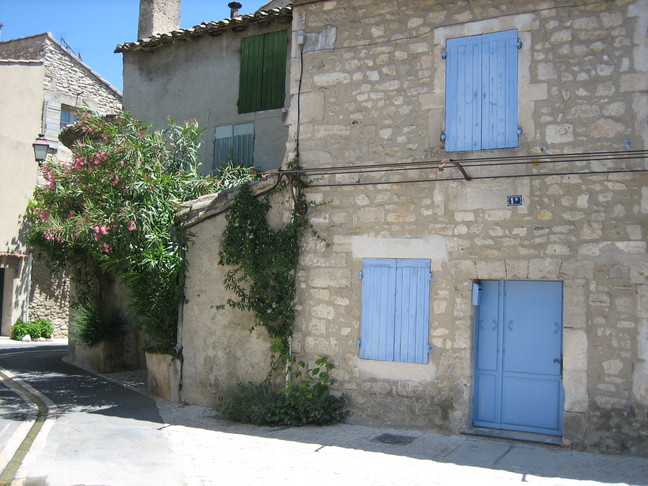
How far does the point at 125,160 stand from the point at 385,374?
4956mm

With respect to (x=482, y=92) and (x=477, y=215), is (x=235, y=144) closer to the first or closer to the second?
(x=482, y=92)

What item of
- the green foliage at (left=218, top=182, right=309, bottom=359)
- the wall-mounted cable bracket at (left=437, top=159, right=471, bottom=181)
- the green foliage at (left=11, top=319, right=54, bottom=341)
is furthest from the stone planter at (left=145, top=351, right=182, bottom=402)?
the green foliage at (left=11, top=319, right=54, bottom=341)

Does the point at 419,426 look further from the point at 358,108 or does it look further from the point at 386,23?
the point at 386,23

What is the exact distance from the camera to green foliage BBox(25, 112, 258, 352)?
354 inches

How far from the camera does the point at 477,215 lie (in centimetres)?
721

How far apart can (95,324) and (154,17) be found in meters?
7.34

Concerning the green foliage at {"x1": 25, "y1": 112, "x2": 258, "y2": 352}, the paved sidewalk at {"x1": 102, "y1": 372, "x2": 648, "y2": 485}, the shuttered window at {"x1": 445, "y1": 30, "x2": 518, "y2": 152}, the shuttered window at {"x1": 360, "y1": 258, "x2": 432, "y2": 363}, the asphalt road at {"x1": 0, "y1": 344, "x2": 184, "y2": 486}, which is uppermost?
→ the shuttered window at {"x1": 445, "y1": 30, "x2": 518, "y2": 152}

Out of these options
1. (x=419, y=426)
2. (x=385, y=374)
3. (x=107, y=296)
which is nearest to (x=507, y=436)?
(x=419, y=426)

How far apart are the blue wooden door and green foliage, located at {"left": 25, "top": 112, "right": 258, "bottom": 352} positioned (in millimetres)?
4354

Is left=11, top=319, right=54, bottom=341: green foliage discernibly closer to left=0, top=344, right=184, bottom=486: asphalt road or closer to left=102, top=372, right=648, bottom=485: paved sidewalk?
left=0, top=344, right=184, bottom=486: asphalt road

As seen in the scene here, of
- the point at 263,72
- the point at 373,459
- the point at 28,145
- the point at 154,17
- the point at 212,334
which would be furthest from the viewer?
the point at 28,145

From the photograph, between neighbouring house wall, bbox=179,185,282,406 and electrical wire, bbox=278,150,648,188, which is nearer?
electrical wire, bbox=278,150,648,188

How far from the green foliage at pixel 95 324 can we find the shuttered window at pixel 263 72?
15.5 feet

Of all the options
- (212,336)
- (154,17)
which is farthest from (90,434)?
(154,17)
